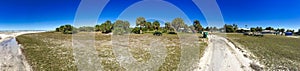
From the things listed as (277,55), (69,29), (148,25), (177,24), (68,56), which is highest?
(177,24)

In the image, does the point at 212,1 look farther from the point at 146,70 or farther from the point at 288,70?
the point at 146,70

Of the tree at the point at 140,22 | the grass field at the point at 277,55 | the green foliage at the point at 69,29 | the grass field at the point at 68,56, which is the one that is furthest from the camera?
the tree at the point at 140,22

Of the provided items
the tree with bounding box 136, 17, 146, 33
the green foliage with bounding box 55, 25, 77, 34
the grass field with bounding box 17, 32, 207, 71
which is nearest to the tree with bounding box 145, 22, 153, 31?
the tree with bounding box 136, 17, 146, 33

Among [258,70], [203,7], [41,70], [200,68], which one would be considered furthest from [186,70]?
[203,7]

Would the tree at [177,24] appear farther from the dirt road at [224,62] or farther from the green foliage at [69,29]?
the dirt road at [224,62]

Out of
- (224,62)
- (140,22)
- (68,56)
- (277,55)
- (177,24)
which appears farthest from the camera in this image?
(177,24)

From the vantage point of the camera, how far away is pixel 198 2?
17656 mm

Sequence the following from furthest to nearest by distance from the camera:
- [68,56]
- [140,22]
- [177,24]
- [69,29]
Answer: [177,24]
[69,29]
[140,22]
[68,56]

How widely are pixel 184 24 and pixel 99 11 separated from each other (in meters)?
79.4

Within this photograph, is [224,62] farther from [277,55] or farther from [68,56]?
[68,56]

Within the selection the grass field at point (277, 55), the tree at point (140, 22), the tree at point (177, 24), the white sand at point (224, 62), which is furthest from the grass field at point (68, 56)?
the tree at point (177, 24)

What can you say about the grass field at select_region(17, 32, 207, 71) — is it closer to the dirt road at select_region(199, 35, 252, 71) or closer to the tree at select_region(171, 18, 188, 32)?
the dirt road at select_region(199, 35, 252, 71)

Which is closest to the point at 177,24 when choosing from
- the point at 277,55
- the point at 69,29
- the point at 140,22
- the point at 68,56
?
the point at 140,22

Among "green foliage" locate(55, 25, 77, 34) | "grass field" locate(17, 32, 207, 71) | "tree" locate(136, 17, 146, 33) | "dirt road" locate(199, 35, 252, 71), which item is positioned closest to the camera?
"grass field" locate(17, 32, 207, 71)
